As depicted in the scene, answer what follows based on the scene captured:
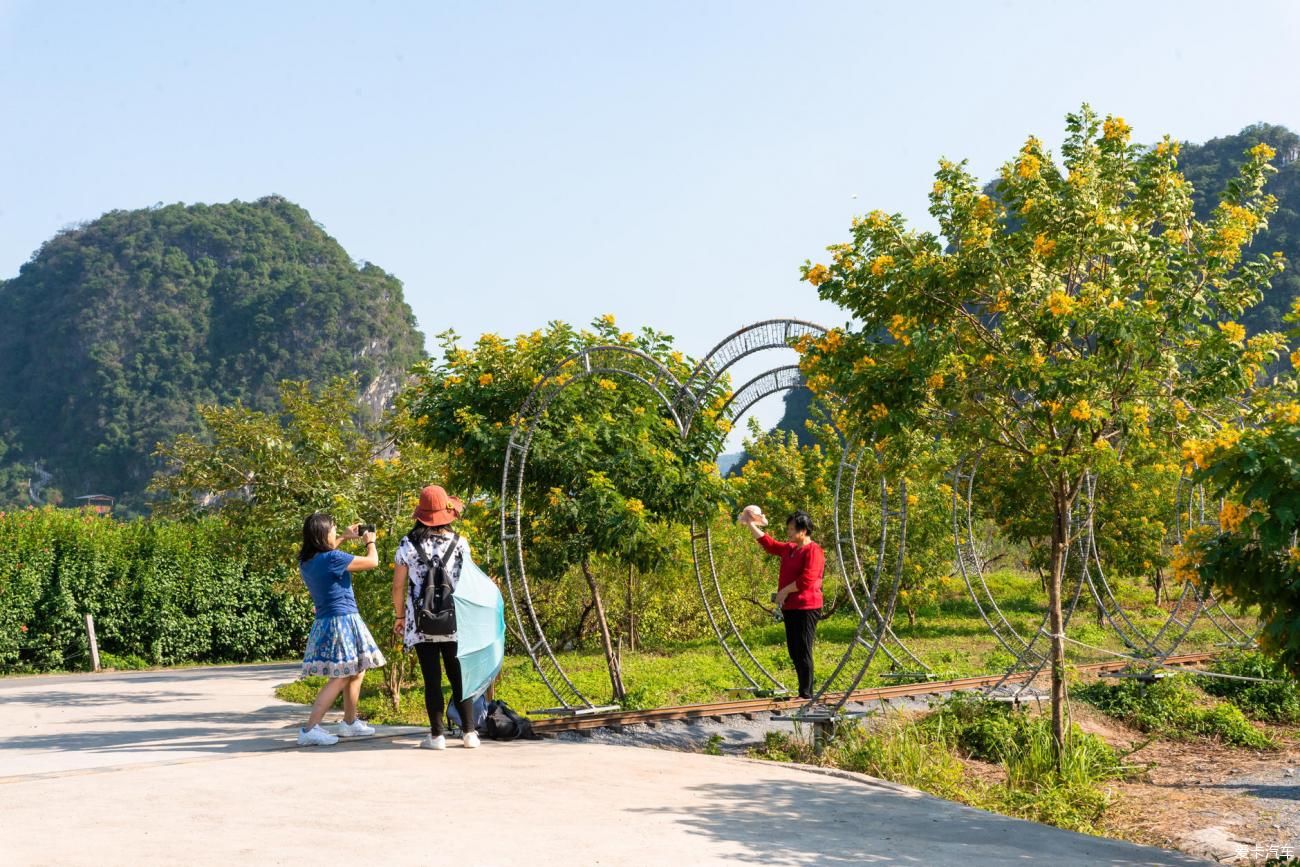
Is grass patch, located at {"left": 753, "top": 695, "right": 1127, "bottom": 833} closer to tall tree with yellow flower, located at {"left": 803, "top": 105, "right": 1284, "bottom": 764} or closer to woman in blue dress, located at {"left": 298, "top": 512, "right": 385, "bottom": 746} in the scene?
tall tree with yellow flower, located at {"left": 803, "top": 105, "right": 1284, "bottom": 764}

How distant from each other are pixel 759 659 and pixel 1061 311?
8661mm

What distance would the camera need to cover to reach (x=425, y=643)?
7816 mm

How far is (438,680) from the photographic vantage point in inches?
308

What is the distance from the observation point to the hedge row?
1902 cm

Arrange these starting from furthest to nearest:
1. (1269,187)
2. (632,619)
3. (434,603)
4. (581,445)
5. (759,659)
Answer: (1269,187) < (632,619) < (759,659) < (581,445) < (434,603)

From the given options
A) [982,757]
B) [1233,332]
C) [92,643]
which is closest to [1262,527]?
[1233,332]

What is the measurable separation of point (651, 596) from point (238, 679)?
19.4 feet

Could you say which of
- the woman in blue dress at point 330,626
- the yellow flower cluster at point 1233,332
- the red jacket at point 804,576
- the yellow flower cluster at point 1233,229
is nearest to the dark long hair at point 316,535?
the woman in blue dress at point 330,626

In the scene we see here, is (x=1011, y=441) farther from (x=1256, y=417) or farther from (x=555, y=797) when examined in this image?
(x=555, y=797)

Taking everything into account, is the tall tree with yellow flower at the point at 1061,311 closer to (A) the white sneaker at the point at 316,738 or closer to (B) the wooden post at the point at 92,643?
(A) the white sneaker at the point at 316,738

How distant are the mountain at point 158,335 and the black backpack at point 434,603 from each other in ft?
210

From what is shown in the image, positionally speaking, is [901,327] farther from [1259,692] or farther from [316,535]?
[1259,692]

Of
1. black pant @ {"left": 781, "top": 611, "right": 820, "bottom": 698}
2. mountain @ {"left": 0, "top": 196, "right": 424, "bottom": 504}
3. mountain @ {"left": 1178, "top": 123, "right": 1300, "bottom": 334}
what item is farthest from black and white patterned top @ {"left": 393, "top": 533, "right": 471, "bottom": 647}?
mountain @ {"left": 0, "top": 196, "right": 424, "bottom": 504}

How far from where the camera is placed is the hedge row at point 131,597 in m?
19.0
